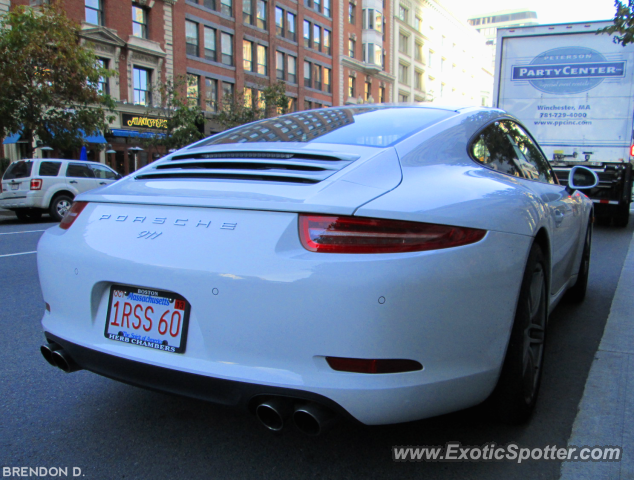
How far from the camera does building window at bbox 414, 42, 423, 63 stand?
5628 cm

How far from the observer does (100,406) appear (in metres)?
2.70

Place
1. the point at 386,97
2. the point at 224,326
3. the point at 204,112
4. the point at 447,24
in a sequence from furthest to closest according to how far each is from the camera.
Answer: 1. the point at 447,24
2. the point at 386,97
3. the point at 204,112
4. the point at 224,326

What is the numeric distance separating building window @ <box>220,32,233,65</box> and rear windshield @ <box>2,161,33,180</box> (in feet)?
64.8

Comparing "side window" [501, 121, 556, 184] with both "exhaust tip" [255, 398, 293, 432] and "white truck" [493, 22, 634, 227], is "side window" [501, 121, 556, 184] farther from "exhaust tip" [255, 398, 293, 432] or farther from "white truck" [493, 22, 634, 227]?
"white truck" [493, 22, 634, 227]

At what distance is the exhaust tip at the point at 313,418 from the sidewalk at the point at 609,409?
982mm

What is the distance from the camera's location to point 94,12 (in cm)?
2544

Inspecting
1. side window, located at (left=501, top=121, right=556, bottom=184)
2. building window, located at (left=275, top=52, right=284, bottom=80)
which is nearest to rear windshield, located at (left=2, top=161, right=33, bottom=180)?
side window, located at (left=501, top=121, right=556, bottom=184)

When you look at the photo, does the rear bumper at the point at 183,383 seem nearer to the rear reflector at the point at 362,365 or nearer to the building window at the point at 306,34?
the rear reflector at the point at 362,365

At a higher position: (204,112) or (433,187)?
(204,112)

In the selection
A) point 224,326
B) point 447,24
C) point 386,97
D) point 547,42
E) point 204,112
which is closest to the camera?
point 224,326

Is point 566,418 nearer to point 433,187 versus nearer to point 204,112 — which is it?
point 433,187

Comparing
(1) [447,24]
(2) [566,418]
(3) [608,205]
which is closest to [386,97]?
(1) [447,24]

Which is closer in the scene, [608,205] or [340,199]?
[340,199]

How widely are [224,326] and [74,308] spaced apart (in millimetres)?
726
